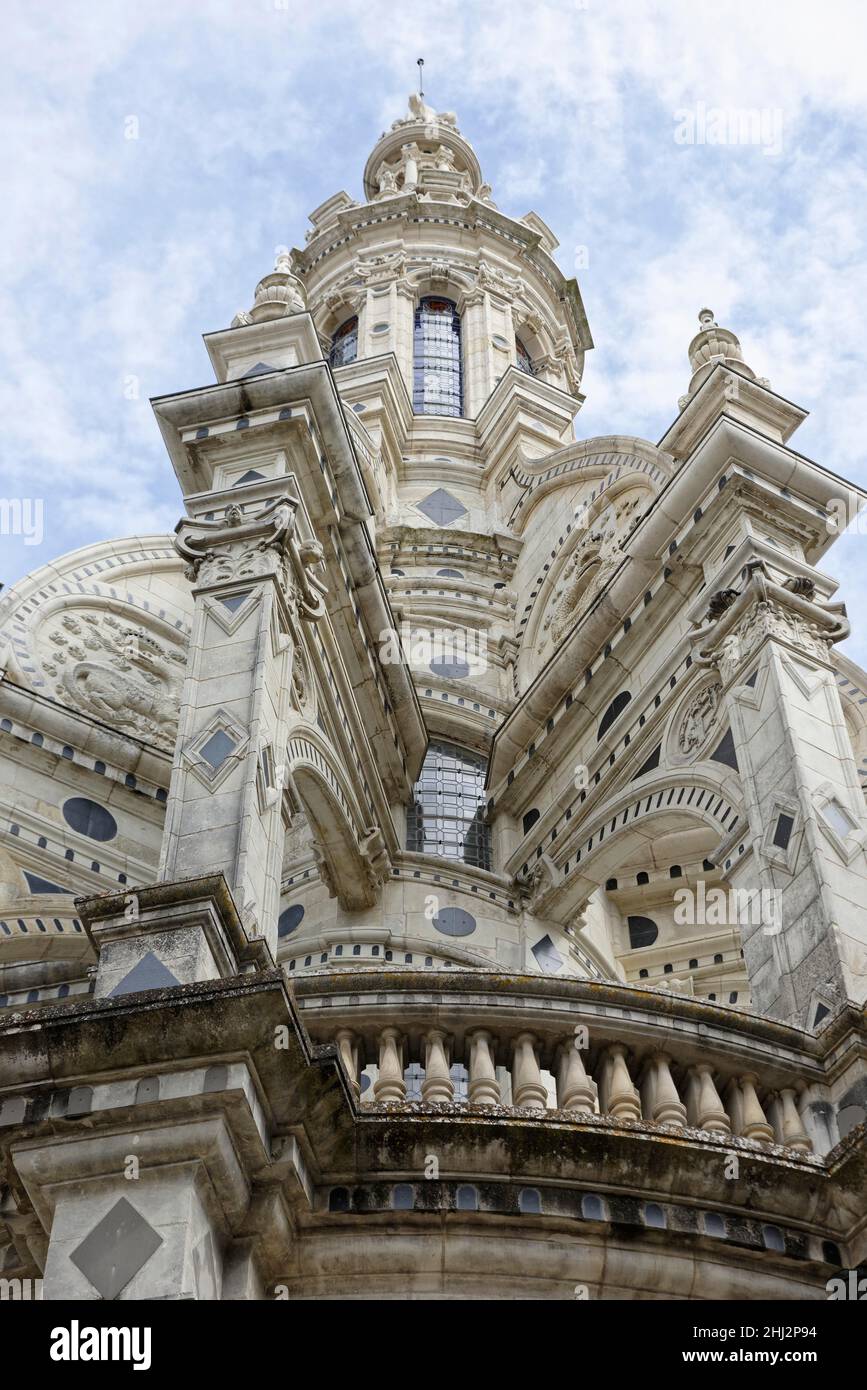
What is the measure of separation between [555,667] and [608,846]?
2.98 metres

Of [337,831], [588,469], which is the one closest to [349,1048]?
[337,831]

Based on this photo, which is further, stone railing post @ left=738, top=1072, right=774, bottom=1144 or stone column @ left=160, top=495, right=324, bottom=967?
stone column @ left=160, top=495, right=324, bottom=967

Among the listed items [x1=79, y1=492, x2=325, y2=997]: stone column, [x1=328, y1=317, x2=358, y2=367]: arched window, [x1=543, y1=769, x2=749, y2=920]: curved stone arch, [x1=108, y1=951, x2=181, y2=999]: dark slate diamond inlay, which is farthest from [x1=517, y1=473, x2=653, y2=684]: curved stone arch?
[x1=108, y1=951, x2=181, y2=999]: dark slate diamond inlay

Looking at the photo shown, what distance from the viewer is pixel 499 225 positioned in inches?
1708

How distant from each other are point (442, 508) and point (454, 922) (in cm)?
1342

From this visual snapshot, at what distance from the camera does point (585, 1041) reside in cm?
1302

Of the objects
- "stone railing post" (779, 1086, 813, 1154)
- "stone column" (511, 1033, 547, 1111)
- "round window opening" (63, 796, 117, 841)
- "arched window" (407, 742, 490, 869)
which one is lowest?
"stone railing post" (779, 1086, 813, 1154)

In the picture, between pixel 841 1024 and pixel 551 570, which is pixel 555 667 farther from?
pixel 841 1024

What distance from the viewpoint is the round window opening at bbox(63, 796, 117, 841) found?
21.0 m

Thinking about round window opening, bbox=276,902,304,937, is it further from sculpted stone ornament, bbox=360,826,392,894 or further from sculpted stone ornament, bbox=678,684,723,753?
sculpted stone ornament, bbox=678,684,723,753

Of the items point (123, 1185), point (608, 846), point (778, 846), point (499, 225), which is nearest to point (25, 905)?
point (608, 846)

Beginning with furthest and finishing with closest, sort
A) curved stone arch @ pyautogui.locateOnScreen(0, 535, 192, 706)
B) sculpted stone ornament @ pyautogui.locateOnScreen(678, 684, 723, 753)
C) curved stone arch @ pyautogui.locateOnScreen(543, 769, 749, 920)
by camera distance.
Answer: curved stone arch @ pyautogui.locateOnScreen(0, 535, 192, 706), sculpted stone ornament @ pyautogui.locateOnScreen(678, 684, 723, 753), curved stone arch @ pyautogui.locateOnScreen(543, 769, 749, 920)

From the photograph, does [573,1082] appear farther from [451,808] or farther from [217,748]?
[451,808]

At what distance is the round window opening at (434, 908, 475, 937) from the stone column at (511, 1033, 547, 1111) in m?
8.66
